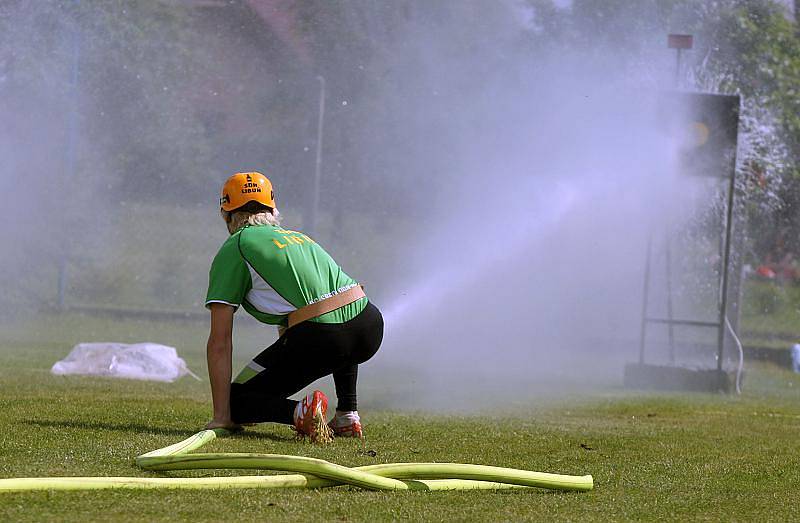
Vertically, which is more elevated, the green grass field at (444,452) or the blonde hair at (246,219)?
the blonde hair at (246,219)

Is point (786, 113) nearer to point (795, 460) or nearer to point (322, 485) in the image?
point (795, 460)

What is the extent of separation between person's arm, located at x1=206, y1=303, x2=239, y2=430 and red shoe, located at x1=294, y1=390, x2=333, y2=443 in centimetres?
31

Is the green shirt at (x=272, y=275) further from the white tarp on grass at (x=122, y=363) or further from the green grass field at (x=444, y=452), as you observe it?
the white tarp on grass at (x=122, y=363)

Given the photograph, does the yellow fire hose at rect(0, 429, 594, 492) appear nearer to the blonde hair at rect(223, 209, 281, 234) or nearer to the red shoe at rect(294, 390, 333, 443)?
the red shoe at rect(294, 390, 333, 443)

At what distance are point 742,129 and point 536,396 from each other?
25.1ft

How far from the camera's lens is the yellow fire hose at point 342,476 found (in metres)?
3.83

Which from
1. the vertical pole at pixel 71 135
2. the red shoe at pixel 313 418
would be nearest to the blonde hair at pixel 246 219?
the red shoe at pixel 313 418

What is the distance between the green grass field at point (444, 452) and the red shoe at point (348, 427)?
7 centimetres

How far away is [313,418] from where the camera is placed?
484 centimetres

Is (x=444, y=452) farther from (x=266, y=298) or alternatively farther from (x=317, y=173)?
(x=317, y=173)

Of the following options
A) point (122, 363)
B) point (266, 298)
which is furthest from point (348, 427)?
point (122, 363)

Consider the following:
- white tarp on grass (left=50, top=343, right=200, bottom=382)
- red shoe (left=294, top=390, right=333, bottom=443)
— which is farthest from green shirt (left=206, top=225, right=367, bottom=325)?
white tarp on grass (left=50, top=343, right=200, bottom=382)

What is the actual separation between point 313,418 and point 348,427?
14.1 inches

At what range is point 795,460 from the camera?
527cm
